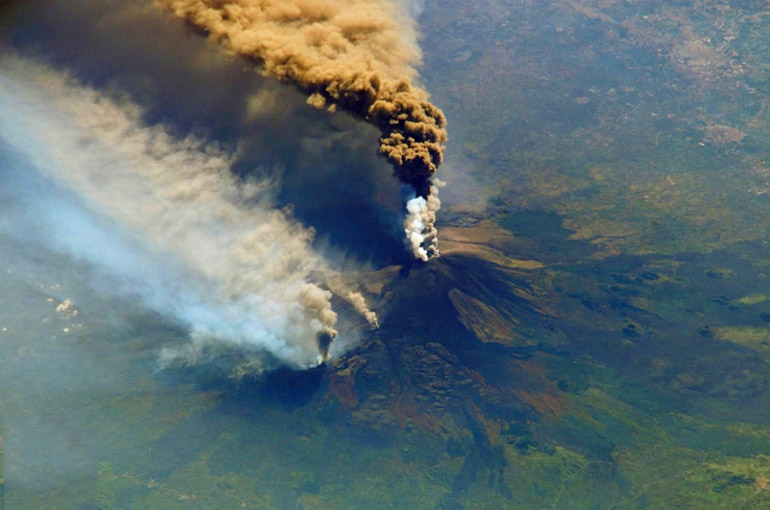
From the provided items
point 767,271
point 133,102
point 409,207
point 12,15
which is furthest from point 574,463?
point 12,15

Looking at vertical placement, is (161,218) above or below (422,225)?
below

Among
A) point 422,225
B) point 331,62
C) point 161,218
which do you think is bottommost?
point 161,218

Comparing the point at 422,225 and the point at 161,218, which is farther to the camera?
the point at 422,225

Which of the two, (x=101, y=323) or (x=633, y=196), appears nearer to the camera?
(x=101, y=323)

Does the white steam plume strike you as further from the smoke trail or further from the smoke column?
the smoke trail

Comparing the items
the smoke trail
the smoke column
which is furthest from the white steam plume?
the smoke trail

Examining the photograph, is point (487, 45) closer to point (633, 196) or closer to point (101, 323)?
point (633, 196)

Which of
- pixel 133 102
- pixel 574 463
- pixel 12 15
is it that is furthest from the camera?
pixel 574 463
